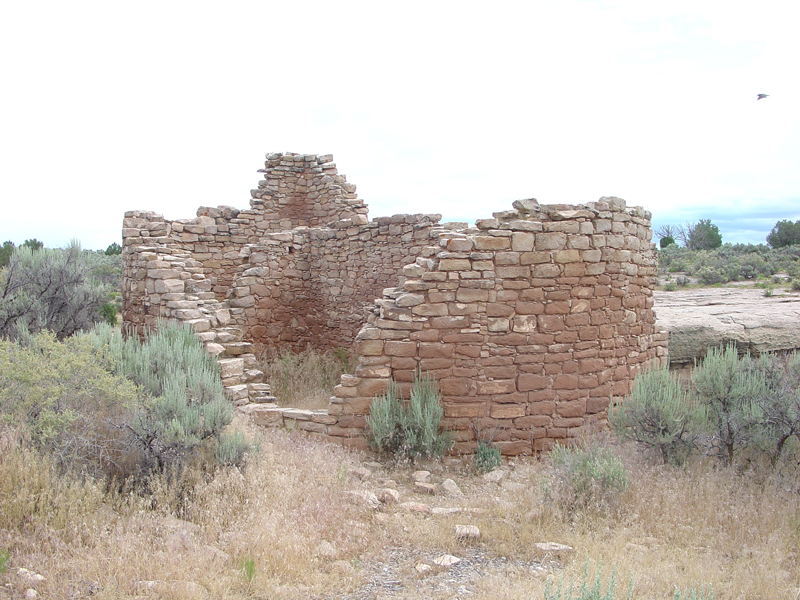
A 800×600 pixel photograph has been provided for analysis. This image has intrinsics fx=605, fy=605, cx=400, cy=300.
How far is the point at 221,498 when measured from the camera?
4.74m

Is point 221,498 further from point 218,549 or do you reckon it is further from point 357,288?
point 357,288

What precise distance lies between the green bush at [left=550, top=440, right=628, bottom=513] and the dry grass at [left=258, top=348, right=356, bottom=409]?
4.28 metres

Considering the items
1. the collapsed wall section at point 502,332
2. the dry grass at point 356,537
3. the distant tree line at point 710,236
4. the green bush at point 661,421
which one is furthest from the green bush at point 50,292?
the distant tree line at point 710,236

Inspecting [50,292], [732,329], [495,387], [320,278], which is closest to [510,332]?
[495,387]

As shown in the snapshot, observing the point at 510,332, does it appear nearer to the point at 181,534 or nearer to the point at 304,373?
the point at 181,534

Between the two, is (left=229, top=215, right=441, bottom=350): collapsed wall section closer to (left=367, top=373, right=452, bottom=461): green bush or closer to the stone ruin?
the stone ruin

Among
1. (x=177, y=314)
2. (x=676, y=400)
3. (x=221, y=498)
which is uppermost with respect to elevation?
(x=177, y=314)

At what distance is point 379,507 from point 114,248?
3111 cm

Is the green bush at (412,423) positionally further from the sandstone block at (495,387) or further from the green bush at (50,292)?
the green bush at (50,292)

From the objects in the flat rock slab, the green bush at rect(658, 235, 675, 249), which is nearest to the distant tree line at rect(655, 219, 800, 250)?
the green bush at rect(658, 235, 675, 249)

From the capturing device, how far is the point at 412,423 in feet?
21.0

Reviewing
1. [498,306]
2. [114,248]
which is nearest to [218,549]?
[498,306]

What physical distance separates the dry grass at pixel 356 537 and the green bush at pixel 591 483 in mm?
90

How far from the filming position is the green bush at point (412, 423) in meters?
6.37
